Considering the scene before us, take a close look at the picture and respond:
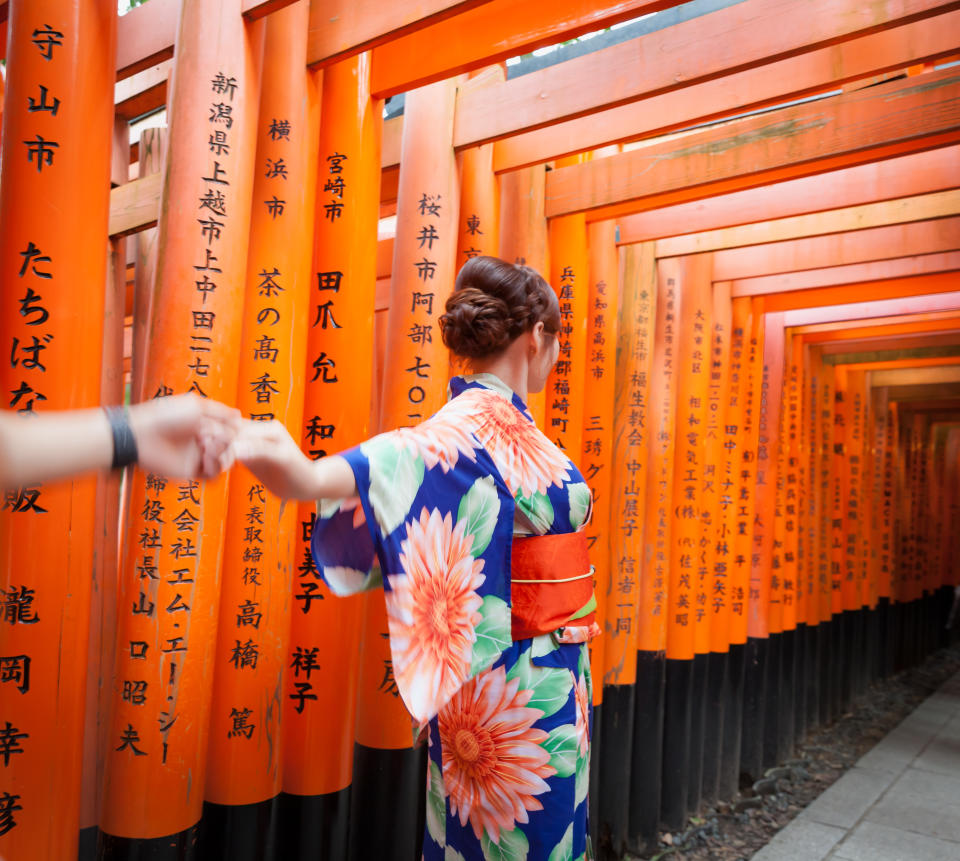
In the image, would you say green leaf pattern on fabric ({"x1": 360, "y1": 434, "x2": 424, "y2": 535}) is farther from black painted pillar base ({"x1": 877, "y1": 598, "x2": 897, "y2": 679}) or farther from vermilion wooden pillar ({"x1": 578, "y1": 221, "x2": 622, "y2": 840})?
black painted pillar base ({"x1": 877, "y1": 598, "x2": 897, "y2": 679})

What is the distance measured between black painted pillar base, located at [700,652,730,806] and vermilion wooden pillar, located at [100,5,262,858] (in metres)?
4.80

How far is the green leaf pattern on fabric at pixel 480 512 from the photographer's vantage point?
6.48 ft

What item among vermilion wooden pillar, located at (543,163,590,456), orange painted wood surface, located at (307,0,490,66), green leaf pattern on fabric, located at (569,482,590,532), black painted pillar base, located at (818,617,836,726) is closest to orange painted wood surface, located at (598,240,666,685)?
vermilion wooden pillar, located at (543,163,590,456)

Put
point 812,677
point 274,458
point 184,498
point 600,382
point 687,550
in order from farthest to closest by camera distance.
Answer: point 812,677 < point 687,550 < point 600,382 < point 184,498 < point 274,458

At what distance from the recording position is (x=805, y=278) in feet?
21.5

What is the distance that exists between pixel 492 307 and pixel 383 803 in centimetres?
260

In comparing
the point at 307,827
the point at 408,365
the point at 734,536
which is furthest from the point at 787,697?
the point at 408,365

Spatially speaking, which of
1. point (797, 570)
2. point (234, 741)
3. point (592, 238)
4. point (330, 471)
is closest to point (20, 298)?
point (330, 471)

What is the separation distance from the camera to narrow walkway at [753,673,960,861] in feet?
16.9

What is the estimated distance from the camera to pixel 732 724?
267 inches

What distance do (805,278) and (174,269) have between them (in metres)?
5.48

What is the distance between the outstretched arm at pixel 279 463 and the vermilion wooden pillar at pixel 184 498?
1.36m

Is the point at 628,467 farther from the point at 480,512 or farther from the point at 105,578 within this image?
the point at 480,512

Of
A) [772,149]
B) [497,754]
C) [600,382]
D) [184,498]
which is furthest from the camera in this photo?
[600,382]
